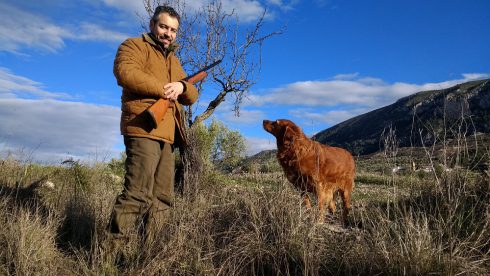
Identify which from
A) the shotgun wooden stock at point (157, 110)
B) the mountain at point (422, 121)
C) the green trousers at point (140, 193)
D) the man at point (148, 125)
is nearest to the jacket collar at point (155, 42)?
the man at point (148, 125)

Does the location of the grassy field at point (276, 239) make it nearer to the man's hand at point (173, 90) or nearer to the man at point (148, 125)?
the man at point (148, 125)

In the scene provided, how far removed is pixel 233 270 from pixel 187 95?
1652 mm

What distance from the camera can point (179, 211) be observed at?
3.95 m

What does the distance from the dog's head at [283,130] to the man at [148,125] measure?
2.10 meters

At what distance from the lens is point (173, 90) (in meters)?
3.53

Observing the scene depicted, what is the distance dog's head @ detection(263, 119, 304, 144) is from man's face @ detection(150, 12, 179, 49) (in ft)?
7.94

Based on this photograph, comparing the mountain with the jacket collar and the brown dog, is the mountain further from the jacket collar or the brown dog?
the jacket collar

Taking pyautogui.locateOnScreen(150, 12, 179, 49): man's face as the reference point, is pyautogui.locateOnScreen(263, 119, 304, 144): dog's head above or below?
below

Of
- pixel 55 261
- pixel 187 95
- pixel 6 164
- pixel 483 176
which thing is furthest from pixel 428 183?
pixel 6 164

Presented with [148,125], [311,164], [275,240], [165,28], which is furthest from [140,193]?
[311,164]

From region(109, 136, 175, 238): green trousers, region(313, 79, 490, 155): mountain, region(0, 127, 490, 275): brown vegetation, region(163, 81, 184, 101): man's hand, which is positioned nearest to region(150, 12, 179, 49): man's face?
region(163, 81, 184, 101): man's hand

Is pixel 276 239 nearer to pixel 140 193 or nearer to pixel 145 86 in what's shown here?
pixel 140 193

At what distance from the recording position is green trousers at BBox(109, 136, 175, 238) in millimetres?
3395

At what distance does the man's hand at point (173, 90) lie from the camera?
3.47 metres
